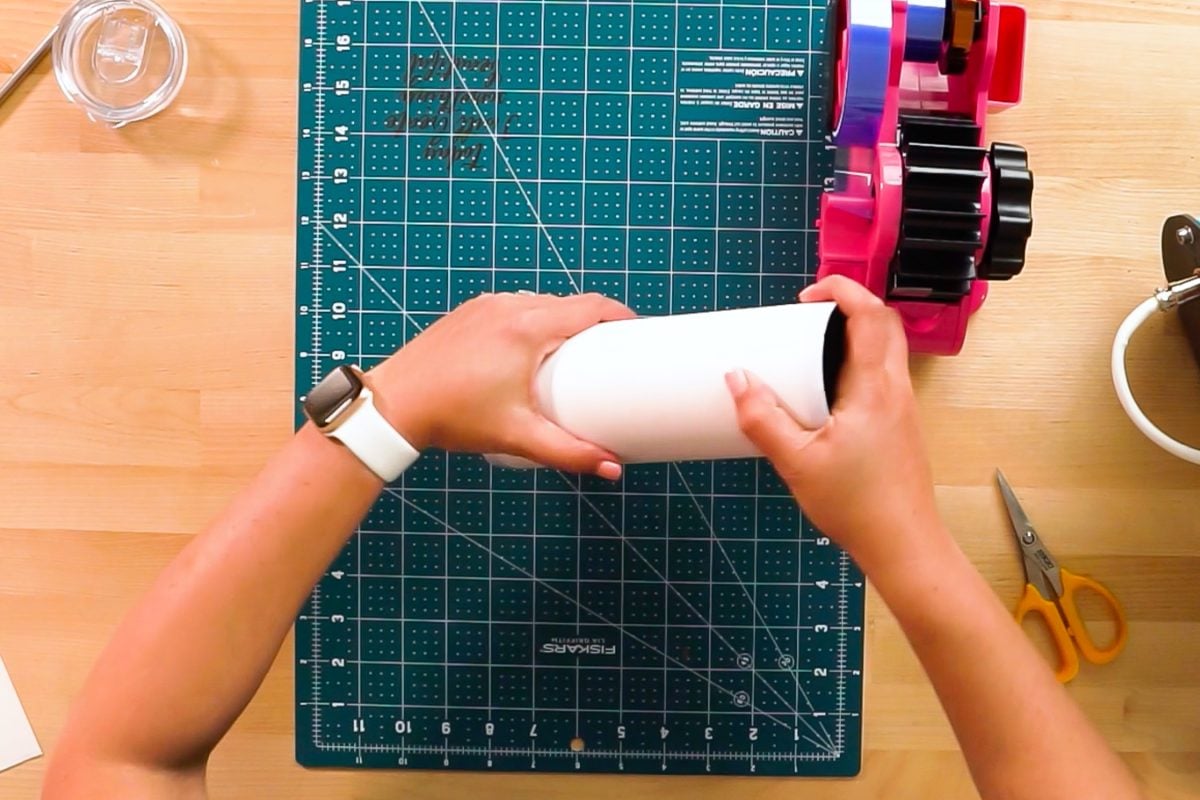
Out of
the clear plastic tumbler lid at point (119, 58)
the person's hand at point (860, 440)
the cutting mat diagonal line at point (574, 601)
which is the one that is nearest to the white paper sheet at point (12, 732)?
the cutting mat diagonal line at point (574, 601)

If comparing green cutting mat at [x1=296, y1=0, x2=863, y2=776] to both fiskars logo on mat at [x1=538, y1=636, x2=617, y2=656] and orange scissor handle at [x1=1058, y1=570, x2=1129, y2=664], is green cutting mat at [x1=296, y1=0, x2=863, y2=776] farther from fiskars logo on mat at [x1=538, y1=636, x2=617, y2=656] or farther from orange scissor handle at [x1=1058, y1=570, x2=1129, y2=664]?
orange scissor handle at [x1=1058, y1=570, x2=1129, y2=664]

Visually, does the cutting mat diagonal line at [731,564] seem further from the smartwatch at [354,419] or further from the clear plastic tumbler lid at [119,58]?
the clear plastic tumbler lid at [119,58]

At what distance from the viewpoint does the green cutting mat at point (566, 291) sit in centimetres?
79

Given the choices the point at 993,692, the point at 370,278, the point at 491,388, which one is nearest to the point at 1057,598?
the point at 993,692

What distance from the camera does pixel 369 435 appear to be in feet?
2.08

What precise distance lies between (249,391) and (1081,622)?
72 cm

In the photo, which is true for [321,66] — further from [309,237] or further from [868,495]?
[868,495]

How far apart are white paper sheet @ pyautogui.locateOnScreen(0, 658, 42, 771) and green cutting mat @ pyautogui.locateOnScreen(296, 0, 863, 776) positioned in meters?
0.24

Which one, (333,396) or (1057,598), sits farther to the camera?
(1057,598)

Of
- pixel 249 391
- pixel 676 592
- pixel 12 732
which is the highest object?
pixel 249 391

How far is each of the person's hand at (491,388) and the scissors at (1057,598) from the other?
1.25 ft

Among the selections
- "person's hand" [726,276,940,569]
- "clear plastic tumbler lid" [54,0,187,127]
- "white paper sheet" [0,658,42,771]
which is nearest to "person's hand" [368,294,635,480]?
"person's hand" [726,276,940,569]

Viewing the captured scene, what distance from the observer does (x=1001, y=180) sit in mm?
655

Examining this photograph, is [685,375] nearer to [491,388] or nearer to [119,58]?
[491,388]
